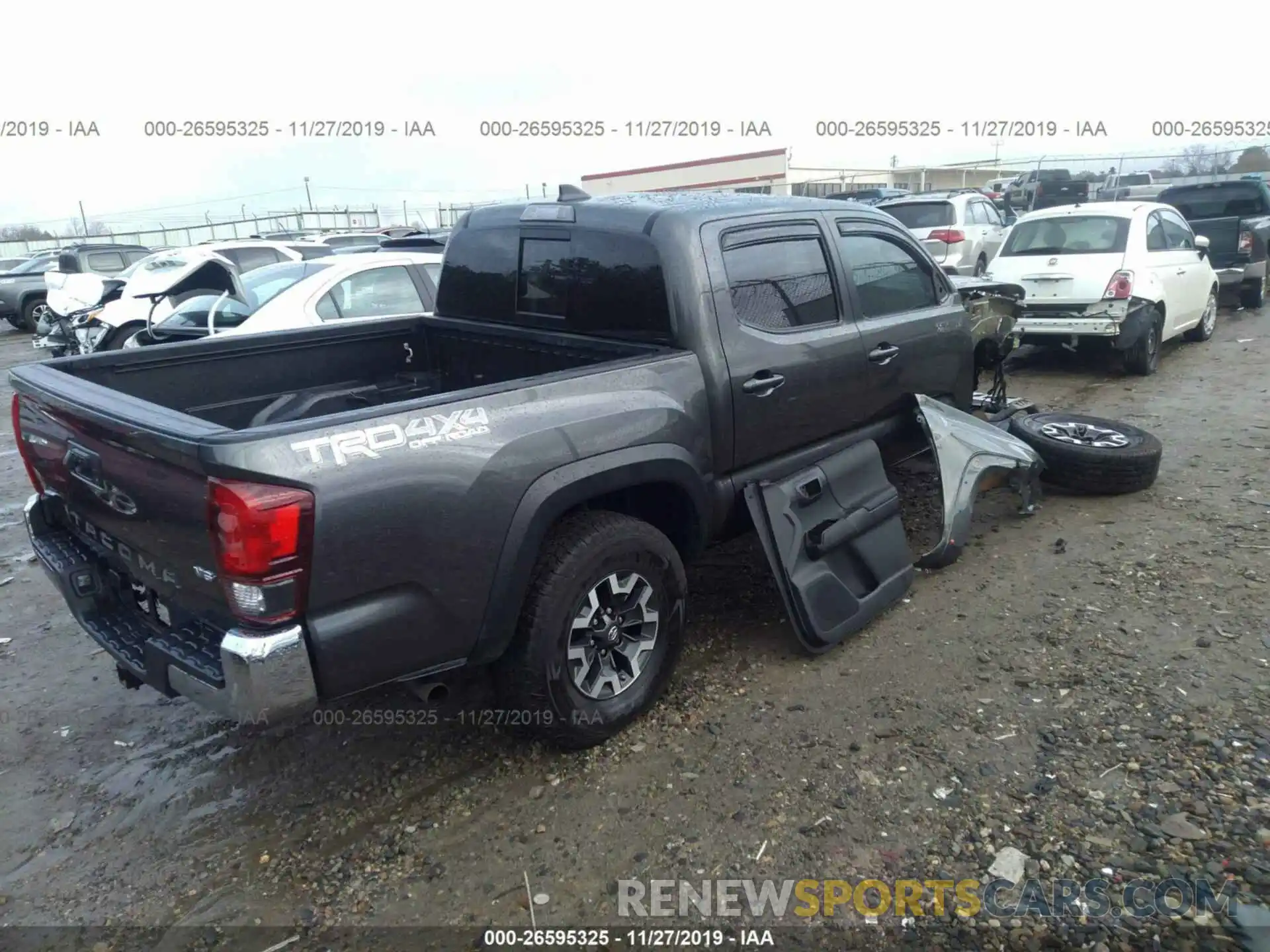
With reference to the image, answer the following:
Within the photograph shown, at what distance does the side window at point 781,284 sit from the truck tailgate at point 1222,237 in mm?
11216

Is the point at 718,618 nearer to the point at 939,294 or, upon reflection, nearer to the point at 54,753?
the point at 939,294

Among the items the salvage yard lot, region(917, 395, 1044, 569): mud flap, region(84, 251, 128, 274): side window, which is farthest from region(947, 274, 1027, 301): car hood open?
region(84, 251, 128, 274): side window

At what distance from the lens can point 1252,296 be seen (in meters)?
12.9

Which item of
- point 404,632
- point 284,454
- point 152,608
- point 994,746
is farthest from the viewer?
point 994,746

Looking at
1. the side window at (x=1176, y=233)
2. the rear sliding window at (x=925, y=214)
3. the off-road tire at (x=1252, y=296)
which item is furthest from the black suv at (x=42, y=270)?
the off-road tire at (x=1252, y=296)

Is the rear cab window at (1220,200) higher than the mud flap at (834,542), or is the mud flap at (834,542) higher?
the rear cab window at (1220,200)

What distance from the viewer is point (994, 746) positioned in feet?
10.4

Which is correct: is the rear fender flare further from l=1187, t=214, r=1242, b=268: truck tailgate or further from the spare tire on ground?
l=1187, t=214, r=1242, b=268: truck tailgate

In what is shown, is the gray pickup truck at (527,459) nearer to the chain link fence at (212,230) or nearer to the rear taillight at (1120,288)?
the rear taillight at (1120,288)

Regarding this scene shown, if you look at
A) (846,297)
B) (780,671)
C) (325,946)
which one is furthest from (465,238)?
(325,946)

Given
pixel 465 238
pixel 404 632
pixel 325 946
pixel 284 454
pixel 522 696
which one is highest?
pixel 465 238

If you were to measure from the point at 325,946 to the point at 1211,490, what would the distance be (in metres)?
5.63

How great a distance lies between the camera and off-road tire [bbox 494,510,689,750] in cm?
301

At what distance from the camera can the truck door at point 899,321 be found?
434cm
